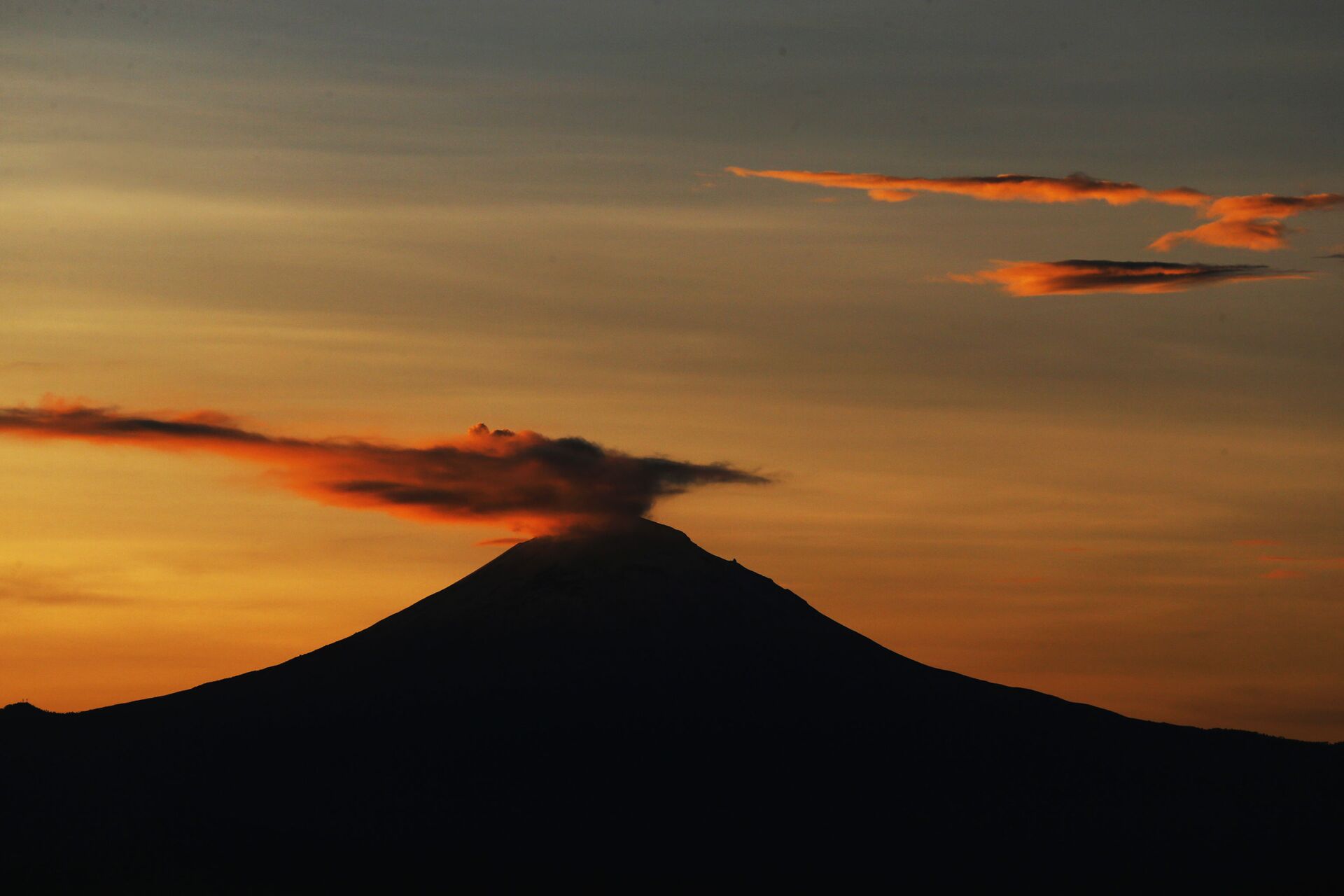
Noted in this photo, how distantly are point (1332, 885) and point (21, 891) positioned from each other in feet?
447

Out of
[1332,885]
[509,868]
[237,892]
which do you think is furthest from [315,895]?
[1332,885]

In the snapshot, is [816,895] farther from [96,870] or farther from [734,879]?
[96,870]

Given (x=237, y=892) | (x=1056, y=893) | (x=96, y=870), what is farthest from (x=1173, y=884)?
(x=96, y=870)

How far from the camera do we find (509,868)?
19700 centimetres

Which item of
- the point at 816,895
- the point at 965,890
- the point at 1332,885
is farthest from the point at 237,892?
the point at 1332,885

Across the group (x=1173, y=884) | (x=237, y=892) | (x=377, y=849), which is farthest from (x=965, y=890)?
(x=237, y=892)

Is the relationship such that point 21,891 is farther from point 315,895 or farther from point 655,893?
point 655,893

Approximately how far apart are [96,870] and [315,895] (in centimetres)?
2552

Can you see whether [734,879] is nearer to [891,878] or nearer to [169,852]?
[891,878]

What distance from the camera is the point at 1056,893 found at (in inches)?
7756

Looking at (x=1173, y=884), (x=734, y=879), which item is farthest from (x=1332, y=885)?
(x=734, y=879)

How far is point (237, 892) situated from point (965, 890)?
75.2m

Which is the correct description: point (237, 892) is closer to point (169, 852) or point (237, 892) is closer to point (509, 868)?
point (169, 852)

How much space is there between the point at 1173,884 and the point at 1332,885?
1630cm
